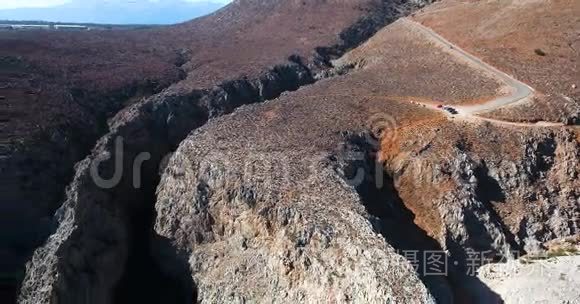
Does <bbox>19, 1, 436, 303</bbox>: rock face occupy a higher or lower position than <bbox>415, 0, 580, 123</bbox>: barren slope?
lower

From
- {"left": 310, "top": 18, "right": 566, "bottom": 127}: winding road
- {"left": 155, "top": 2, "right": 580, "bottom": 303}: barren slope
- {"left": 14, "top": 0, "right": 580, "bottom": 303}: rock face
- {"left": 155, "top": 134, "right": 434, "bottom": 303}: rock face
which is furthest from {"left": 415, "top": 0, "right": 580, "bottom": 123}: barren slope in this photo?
{"left": 155, "top": 134, "right": 434, "bottom": 303}: rock face

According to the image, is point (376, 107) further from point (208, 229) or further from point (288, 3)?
point (288, 3)

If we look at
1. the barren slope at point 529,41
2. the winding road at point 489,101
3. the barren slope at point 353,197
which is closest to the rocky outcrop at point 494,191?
the barren slope at point 353,197

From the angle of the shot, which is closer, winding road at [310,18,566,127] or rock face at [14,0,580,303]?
rock face at [14,0,580,303]

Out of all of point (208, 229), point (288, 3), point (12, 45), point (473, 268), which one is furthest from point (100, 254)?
point (288, 3)

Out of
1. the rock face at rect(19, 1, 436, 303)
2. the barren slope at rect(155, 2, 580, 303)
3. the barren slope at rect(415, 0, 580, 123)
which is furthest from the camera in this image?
the barren slope at rect(415, 0, 580, 123)

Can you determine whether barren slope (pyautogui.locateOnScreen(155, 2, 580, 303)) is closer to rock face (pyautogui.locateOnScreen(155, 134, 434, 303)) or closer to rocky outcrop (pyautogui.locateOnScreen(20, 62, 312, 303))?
rock face (pyautogui.locateOnScreen(155, 134, 434, 303))

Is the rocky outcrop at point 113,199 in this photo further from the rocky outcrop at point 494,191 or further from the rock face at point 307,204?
the rocky outcrop at point 494,191

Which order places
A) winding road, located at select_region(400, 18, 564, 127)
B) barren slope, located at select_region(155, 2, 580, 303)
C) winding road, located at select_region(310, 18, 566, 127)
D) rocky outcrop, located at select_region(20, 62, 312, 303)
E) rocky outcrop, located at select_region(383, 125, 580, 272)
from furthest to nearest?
winding road, located at select_region(400, 18, 564, 127) → winding road, located at select_region(310, 18, 566, 127) → rocky outcrop, located at select_region(383, 125, 580, 272) → rocky outcrop, located at select_region(20, 62, 312, 303) → barren slope, located at select_region(155, 2, 580, 303)

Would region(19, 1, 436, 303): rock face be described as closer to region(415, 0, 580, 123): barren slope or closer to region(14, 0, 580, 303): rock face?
region(14, 0, 580, 303): rock face

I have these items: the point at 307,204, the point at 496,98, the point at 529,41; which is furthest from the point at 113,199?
the point at 529,41

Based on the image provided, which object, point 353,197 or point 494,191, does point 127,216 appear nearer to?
point 353,197

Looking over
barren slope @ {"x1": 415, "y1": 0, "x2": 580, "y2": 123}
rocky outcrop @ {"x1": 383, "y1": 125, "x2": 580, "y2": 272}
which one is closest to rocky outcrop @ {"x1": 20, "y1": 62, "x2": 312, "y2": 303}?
rocky outcrop @ {"x1": 383, "y1": 125, "x2": 580, "y2": 272}
